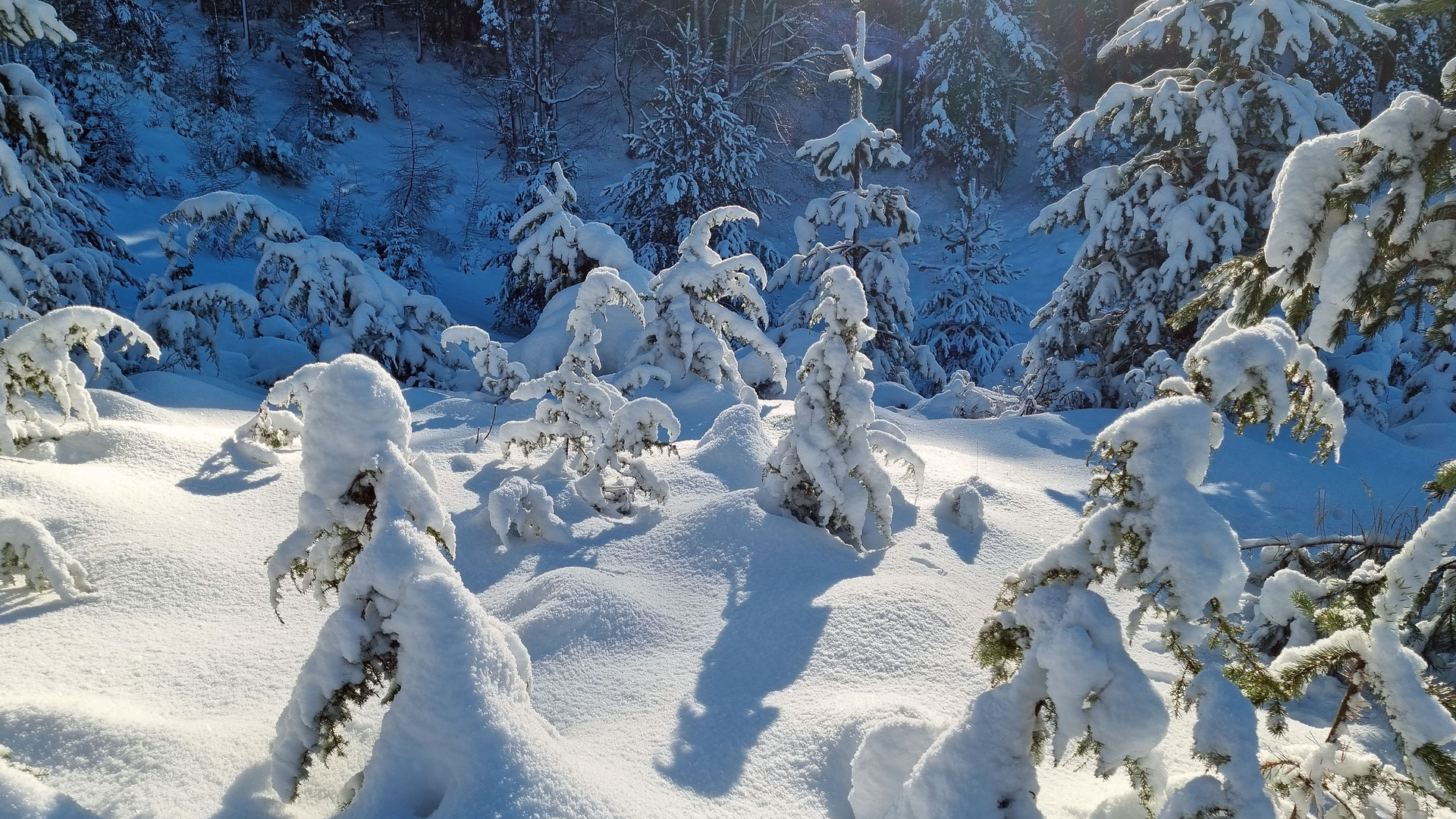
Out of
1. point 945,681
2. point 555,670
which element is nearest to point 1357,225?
point 945,681

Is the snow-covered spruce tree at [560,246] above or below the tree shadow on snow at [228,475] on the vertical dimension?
above

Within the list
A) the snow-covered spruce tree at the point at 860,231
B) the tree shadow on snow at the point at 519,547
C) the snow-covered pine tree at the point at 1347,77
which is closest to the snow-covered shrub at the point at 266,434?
the tree shadow on snow at the point at 519,547

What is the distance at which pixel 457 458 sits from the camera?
549cm

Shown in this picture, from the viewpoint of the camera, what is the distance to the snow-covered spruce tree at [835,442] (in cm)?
418

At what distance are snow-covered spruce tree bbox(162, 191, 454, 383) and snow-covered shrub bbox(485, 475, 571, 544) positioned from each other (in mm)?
4884

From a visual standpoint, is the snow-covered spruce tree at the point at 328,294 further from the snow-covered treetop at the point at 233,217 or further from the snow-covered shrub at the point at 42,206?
the snow-covered shrub at the point at 42,206

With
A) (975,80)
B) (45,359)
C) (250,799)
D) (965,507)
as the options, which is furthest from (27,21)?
(975,80)

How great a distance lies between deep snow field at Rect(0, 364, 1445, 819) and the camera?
2180 mm

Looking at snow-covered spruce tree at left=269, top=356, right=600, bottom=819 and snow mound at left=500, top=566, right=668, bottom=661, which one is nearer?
snow-covered spruce tree at left=269, top=356, right=600, bottom=819

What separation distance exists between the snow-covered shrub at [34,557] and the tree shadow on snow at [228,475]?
1.17 metres

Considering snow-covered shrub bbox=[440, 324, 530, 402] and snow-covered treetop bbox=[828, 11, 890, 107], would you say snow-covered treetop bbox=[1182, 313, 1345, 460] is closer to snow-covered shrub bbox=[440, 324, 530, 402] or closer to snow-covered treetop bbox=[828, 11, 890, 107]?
snow-covered shrub bbox=[440, 324, 530, 402]

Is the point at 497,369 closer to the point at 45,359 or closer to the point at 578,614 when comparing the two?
the point at 45,359

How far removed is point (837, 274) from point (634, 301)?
1454 millimetres

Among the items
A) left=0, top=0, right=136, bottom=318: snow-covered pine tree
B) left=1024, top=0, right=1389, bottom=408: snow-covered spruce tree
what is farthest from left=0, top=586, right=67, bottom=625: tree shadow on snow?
left=1024, top=0, right=1389, bottom=408: snow-covered spruce tree
